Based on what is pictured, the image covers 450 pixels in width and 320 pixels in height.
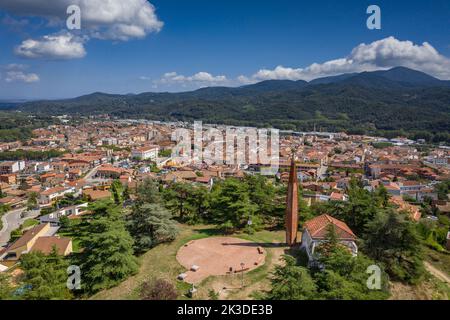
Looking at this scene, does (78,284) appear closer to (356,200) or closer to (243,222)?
(243,222)

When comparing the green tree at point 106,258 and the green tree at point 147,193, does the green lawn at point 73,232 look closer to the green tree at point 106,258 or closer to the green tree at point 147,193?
the green tree at point 147,193

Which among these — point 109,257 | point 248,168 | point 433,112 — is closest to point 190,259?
point 109,257

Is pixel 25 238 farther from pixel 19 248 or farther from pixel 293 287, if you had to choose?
pixel 293 287

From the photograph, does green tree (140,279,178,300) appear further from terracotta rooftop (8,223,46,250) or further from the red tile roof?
terracotta rooftop (8,223,46,250)

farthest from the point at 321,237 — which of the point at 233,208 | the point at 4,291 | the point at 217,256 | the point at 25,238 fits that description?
the point at 25,238

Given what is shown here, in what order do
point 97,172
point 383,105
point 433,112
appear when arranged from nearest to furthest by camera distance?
point 97,172, point 433,112, point 383,105

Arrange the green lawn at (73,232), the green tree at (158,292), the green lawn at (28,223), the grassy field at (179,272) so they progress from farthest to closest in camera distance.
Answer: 1. the green lawn at (28,223)
2. the green lawn at (73,232)
3. the grassy field at (179,272)
4. the green tree at (158,292)

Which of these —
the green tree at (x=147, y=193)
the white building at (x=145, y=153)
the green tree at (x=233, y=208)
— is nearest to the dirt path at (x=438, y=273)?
the green tree at (x=233, y=208)
